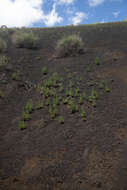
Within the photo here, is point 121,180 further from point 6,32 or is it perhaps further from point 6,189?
point 6,32

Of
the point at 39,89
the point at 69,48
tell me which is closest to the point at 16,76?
the point at 39,89

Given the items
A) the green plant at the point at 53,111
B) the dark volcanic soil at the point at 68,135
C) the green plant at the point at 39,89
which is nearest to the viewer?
the dark volcanic soil at the point at 68,135

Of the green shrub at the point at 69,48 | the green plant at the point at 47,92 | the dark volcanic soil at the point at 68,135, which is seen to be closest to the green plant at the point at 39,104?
the dark volcanic soil at the point at 68,135

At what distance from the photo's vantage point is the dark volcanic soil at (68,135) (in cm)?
421

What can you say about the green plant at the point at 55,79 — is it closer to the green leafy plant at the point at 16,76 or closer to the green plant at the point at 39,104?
the green plant at the point at 39,104

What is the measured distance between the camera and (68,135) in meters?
5.58

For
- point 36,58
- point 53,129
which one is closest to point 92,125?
point 53,129

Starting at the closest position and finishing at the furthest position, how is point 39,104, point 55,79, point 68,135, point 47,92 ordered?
point 68,135 → point 39,104 → point 47,92 → point 55,79

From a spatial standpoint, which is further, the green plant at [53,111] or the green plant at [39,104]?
the green plant at [39,104]

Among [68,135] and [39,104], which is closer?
[68,135]

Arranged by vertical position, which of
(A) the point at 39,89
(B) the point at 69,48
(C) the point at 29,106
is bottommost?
(C) the point at 29,106

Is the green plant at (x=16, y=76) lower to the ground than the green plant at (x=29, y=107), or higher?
higher

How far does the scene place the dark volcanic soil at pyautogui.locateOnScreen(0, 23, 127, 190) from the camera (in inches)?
166

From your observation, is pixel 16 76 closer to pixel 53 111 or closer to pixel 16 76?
pixel 16 76
